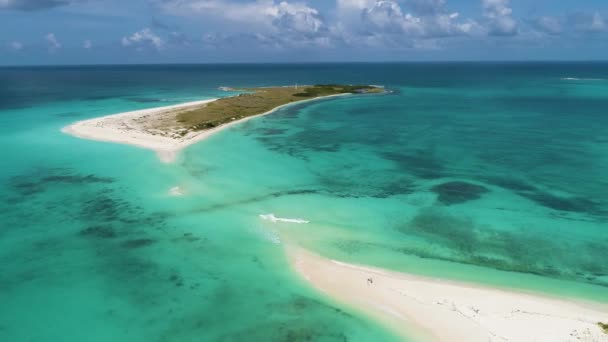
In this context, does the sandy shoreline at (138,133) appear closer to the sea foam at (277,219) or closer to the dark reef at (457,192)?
the sea foam at (277,219)

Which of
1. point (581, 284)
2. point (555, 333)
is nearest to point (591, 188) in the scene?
point (581, 284)

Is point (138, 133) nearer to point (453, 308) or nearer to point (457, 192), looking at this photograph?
point (457, 192)

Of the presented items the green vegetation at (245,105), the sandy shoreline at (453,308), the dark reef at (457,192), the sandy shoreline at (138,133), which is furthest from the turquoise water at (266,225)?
the green vegetation at (245,105)

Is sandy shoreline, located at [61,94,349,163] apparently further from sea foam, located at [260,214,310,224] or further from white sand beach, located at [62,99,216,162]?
sea foam, located at [260,214,310,224]

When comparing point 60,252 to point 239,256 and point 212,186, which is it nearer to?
point 239,256

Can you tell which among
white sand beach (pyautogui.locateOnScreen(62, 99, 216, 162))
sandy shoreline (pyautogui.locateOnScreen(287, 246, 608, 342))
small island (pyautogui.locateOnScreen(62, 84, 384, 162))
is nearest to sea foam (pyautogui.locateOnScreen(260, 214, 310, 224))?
sandy shoreline (pyautogui.locateOnScreen(287, 246, 608, 342))

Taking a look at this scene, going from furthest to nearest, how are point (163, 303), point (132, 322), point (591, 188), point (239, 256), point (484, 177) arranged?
point (484, 177) → point (591, 188) → point (239, 256) → point (163, 303) → point (132, 322)

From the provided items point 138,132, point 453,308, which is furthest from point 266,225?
point 138,132
